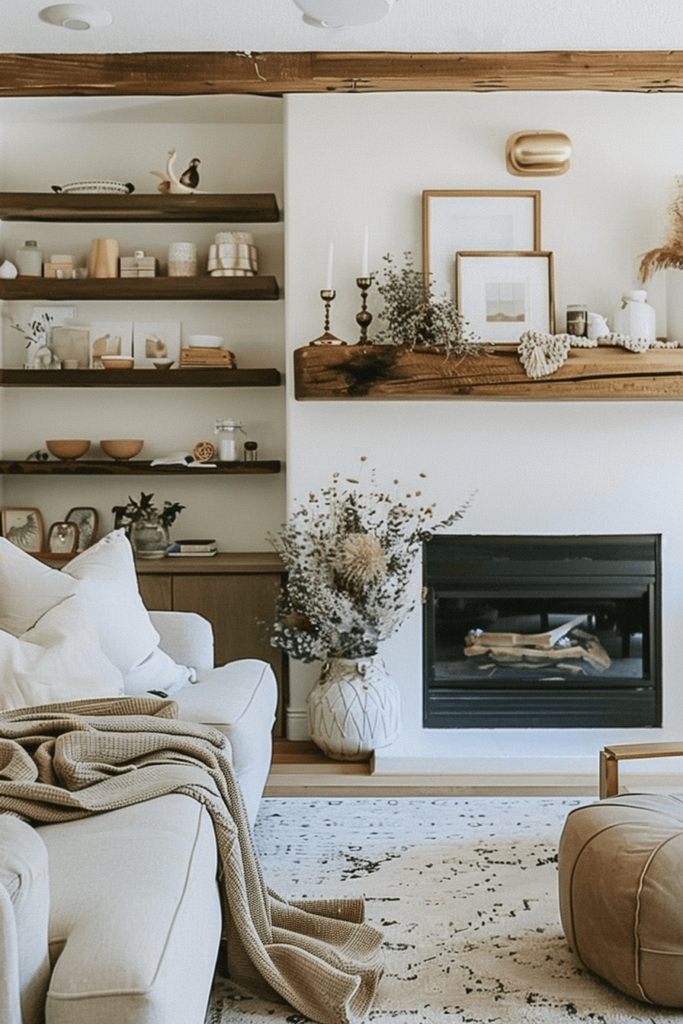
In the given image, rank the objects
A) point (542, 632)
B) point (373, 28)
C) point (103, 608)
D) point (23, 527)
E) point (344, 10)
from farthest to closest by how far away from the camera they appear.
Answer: point (23, 527) → point (542, 632) → point (373, 28) → point (344, 10) → point (103, 608)

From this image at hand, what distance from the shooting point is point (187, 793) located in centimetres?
226

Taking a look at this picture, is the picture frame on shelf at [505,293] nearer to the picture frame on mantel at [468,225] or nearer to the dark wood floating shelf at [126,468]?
the picture frame on mantel at [468,225]

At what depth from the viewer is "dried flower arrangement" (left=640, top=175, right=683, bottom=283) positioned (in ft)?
14.9

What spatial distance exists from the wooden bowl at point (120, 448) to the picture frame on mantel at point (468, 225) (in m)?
1.53

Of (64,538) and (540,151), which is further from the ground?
(540,151)

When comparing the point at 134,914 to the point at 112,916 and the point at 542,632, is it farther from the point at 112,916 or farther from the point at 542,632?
the point at 542,632

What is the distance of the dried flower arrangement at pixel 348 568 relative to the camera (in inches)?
171

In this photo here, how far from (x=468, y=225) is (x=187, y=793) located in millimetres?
3048

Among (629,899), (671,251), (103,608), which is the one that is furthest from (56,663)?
(671,251)

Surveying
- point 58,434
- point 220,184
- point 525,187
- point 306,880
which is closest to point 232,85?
point 220,184

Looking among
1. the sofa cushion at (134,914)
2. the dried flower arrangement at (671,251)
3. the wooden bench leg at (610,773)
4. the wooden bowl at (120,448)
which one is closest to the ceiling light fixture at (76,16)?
the wooden bowl at (120,448)

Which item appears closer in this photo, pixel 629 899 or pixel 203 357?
pixel 629 899

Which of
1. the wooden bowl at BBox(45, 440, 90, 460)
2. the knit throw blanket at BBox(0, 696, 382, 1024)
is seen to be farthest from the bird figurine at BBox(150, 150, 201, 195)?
the knit throw blanket at BBox(0, 696, 382, 1024)

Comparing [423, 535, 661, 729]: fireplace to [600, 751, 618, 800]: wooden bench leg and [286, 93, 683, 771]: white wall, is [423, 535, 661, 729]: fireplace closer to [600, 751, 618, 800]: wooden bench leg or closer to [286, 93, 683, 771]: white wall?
[286, 93, 683, 771]: white wall
